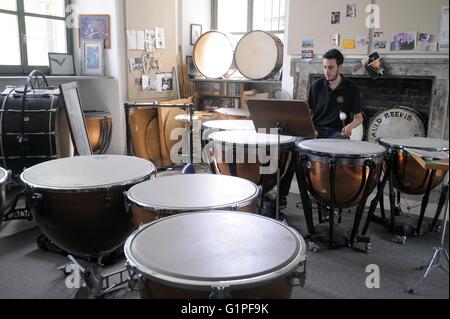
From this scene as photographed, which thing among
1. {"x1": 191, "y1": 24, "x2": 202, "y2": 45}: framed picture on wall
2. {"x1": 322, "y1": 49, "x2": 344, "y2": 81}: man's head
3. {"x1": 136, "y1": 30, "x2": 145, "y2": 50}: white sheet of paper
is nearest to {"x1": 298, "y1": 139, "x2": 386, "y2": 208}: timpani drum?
{"x1": 322, "y1": 49, "x2": 344, "y2": 81}: man's head

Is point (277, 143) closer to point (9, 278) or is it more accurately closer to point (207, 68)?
point (9, 278)

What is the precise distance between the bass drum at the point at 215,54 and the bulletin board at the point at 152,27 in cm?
36

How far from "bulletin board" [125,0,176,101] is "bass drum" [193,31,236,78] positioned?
1.18 ft

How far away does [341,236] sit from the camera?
9.08 feet

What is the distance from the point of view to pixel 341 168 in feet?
8.02

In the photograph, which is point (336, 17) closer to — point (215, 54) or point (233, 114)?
point (233, 114)

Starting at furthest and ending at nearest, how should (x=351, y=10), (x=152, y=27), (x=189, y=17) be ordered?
(x=189, y=17)
(x=152, y=27)
(x=351, y=10)

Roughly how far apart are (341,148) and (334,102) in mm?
840

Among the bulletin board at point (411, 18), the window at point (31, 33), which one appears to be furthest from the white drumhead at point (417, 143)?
the window at point (31, 33)

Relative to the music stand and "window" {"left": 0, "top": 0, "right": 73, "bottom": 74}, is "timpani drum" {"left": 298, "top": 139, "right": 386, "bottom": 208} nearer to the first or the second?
the music stand

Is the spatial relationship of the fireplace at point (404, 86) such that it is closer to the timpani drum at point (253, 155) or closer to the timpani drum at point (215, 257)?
the timpani drum at point (253, 155)

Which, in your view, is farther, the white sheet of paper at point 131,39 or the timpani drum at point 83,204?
the white sheet of paper at point 131,39

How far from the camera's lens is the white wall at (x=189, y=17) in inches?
212

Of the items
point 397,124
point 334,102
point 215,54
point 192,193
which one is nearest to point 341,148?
point 334,102
